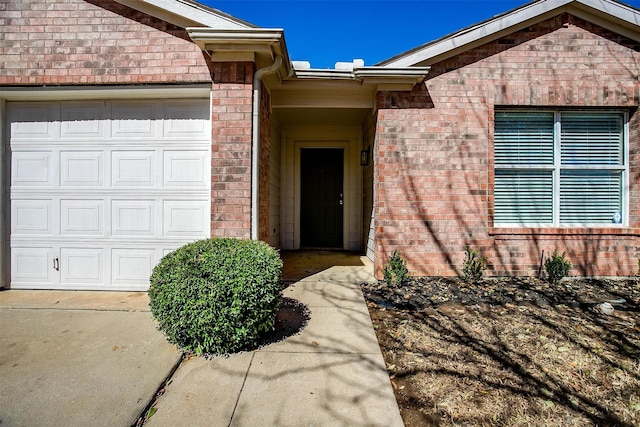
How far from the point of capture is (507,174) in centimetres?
479

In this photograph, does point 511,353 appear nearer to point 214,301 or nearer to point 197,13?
point 214,301

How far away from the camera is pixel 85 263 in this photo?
14.0 ft

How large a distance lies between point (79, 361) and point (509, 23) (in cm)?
631

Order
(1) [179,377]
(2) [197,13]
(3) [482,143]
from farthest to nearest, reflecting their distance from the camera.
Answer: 1. (3) [482,143]
2. (2) [197,13]
3. (1) [179,377]

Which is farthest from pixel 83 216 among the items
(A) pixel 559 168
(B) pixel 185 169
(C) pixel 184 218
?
(A) pixel 559 168

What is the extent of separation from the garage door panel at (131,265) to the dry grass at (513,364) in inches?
118

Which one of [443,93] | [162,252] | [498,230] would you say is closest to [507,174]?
[498,230]

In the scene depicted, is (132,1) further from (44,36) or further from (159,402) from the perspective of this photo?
(159,402)

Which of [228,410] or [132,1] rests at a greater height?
[132,1]

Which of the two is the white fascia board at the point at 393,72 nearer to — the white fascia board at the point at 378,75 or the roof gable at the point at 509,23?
the white fascia board at the point at 378,75

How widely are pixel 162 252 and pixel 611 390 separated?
459 centimetres

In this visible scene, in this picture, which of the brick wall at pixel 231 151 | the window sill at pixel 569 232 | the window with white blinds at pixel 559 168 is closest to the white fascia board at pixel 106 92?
the brick wall at pixel 231 151

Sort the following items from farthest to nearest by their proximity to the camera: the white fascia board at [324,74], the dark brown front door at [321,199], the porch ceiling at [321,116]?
the dark brown front door at [321,199] < the porch ceiling at [321,116] < the white fascia board at [324,74]

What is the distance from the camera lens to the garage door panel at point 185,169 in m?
4.18
